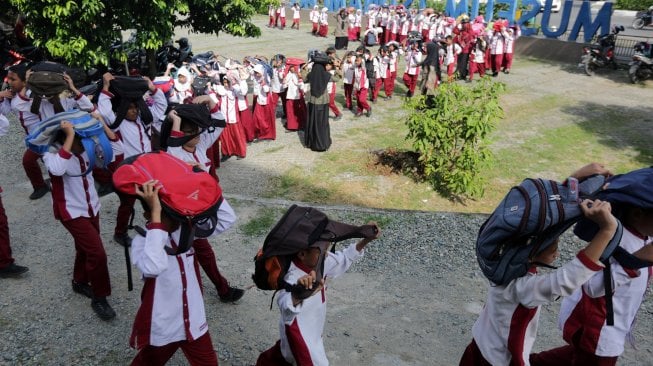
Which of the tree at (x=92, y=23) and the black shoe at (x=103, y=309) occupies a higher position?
the tree at (x=92, y=23)

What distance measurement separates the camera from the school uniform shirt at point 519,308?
2598mm

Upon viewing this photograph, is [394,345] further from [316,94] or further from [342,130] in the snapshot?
[342,130]

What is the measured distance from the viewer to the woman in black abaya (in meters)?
9.52

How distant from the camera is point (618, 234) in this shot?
2604 mm

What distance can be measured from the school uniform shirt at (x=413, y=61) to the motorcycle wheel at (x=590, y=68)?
625 centimetres

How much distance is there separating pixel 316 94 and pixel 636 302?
7217 millimetres

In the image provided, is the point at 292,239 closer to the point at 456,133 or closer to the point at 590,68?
the point at 456,133

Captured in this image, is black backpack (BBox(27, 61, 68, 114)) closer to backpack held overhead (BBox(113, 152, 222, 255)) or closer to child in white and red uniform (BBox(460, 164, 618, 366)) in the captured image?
backpack held overhead (BBox(113, 152, 222, 255))

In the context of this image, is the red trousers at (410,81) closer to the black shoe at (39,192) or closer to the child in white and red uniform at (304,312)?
the black shoe at (39,192)

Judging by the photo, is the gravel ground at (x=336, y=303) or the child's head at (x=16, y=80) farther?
the child's head at (x=16, y=80)

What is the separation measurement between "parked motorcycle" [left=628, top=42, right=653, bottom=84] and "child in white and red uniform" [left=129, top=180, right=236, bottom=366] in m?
15.2

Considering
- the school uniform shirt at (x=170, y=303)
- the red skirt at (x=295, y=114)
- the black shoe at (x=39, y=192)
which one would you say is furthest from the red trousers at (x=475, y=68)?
the school uniform shirt at (x=170, y=303)

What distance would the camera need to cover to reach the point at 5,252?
5207 mm

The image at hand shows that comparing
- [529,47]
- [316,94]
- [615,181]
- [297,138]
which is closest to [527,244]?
[615,181]
